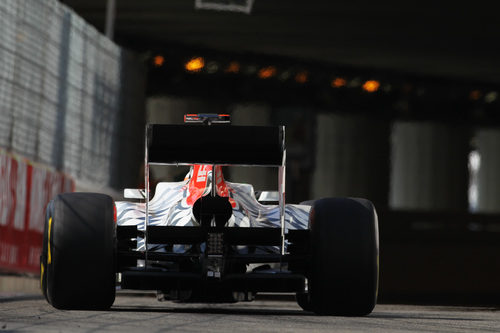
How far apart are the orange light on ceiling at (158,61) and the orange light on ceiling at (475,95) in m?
11.4

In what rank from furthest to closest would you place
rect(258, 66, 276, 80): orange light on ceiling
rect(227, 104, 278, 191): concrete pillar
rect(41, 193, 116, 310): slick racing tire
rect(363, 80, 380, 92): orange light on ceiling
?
rect(227, 104, 278, 191): concrete pillar, rect(363, 80, 380, 92): orange light on ceiling, rect(258, 66, 276, 80): orange light on ceiling, rect(41, 193, 116, 310): slick racing tire

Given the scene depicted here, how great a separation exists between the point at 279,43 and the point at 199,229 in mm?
24226

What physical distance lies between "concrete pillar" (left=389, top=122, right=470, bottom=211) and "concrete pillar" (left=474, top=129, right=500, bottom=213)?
1422mm

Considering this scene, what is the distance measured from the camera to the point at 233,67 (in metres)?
35.9

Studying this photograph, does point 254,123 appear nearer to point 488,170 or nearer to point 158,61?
point 158,61

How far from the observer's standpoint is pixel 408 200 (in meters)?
43.9

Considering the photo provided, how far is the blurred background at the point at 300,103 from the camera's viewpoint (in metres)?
21.2

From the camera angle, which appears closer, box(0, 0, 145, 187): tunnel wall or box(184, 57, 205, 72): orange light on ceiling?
box(0, 0, 145, 187): tunnel wall

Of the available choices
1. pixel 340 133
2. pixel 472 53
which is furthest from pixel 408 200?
pixel 472 53

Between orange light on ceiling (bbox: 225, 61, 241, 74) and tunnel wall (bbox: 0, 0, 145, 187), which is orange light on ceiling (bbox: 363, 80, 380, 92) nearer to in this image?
orange light on ceiling (bbox: 225, 61, 241, 74)

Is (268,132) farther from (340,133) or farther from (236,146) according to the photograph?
(340,133)

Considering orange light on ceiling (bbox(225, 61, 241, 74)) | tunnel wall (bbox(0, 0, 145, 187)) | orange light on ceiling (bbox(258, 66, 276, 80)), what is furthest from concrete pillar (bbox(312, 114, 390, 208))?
tunnel wall (bbox(0, 0, 145, 187))

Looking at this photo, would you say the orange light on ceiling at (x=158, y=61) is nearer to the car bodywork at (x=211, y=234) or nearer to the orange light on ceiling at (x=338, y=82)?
the orange light on ceiling at (x=338, y=82)

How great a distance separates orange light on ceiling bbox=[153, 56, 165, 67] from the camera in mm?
33844
